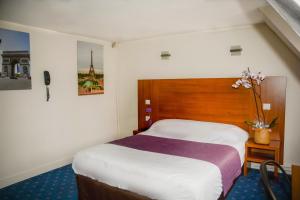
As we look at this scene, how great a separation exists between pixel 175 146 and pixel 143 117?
1.69 m

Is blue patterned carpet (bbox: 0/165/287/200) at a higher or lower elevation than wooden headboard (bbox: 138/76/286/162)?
lower

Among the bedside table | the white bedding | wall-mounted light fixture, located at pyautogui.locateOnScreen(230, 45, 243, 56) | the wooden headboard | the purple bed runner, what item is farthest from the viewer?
wall-mounted light fixture, located at pyautogui.locateOnScreen(230, 45, 243, 56)

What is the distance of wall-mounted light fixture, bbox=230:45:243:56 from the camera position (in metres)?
3.52

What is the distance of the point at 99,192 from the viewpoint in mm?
2371

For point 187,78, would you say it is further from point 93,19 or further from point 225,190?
point 225,190

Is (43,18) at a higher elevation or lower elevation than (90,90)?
higher

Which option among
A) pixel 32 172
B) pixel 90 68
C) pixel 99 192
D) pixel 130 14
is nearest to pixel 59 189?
pixel 32 172

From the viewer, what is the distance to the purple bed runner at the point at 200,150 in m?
2.40

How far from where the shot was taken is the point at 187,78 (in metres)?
4.00

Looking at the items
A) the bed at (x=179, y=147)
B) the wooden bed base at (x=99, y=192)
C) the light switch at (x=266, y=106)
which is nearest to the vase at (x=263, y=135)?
the bed at (x=179, y=147)

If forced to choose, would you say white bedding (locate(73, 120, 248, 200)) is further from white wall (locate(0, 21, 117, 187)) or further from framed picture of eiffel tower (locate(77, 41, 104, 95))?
framed picture of eiffel tower (locate(77, 41, 104, 95))

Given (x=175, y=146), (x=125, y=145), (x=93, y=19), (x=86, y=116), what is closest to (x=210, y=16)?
(x=93, y=19)

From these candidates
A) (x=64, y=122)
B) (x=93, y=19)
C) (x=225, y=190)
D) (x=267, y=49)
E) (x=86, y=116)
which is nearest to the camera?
(x=225, y=190)

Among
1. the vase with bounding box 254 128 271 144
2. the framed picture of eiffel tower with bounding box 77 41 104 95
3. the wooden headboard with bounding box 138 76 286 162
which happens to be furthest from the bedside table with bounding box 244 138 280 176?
the framed picture of eiffel tower with bounding box 77 41 104 95
